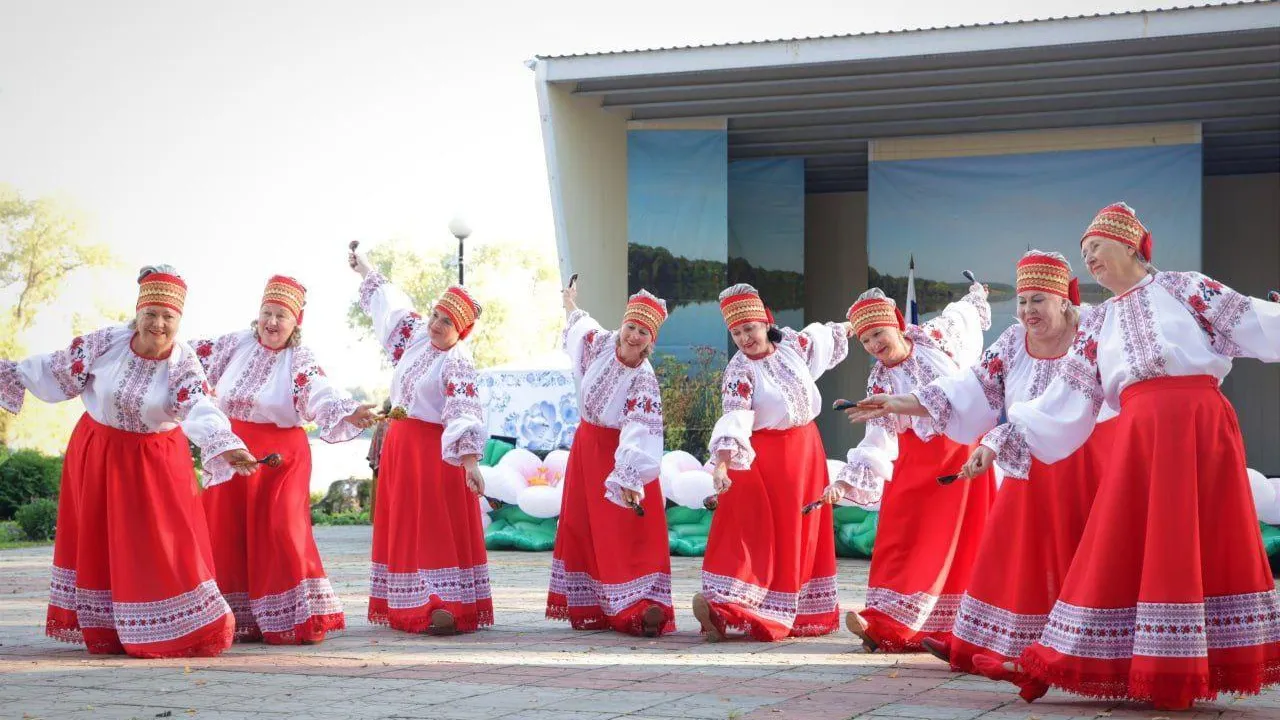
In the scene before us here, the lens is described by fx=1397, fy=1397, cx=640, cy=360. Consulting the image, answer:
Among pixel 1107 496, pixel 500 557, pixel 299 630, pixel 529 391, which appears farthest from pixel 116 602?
pixel 529 391

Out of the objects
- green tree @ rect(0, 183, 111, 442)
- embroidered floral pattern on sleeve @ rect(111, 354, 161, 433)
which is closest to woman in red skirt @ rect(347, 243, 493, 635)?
embroidered floral pattern on sleeve @ rect(111, 354, 161, 433)

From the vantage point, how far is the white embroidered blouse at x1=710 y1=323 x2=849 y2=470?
6.47 meters

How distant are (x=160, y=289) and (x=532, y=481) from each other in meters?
6.67

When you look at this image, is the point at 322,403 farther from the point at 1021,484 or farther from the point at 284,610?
the point at 1021,484

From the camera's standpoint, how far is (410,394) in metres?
6.82

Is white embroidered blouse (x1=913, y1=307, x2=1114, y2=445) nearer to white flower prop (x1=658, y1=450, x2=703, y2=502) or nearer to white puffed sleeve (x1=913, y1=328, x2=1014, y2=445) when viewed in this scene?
white puffed sleeve (x1=913, y1=328, x2=1014, y2=445)

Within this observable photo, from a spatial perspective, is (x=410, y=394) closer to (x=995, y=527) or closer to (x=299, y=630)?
(x=299, y=630)

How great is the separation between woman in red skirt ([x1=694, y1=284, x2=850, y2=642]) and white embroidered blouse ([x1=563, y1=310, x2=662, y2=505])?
0.36m

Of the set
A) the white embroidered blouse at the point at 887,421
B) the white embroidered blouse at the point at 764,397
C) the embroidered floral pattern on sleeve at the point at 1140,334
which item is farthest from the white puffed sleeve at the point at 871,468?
the embroidered floral pattern on sleeve at the point at 1140,334

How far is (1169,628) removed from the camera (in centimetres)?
425

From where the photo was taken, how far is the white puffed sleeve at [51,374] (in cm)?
581

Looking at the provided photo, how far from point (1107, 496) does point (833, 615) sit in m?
2.48

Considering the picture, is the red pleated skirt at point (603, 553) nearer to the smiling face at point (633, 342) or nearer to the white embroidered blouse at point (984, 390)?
the smiling face at point (633, 342)

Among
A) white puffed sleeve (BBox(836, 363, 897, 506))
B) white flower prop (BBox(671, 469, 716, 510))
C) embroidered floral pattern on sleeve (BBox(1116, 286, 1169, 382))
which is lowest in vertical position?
white flower prop (BBox(671, 469, 716, 510))
